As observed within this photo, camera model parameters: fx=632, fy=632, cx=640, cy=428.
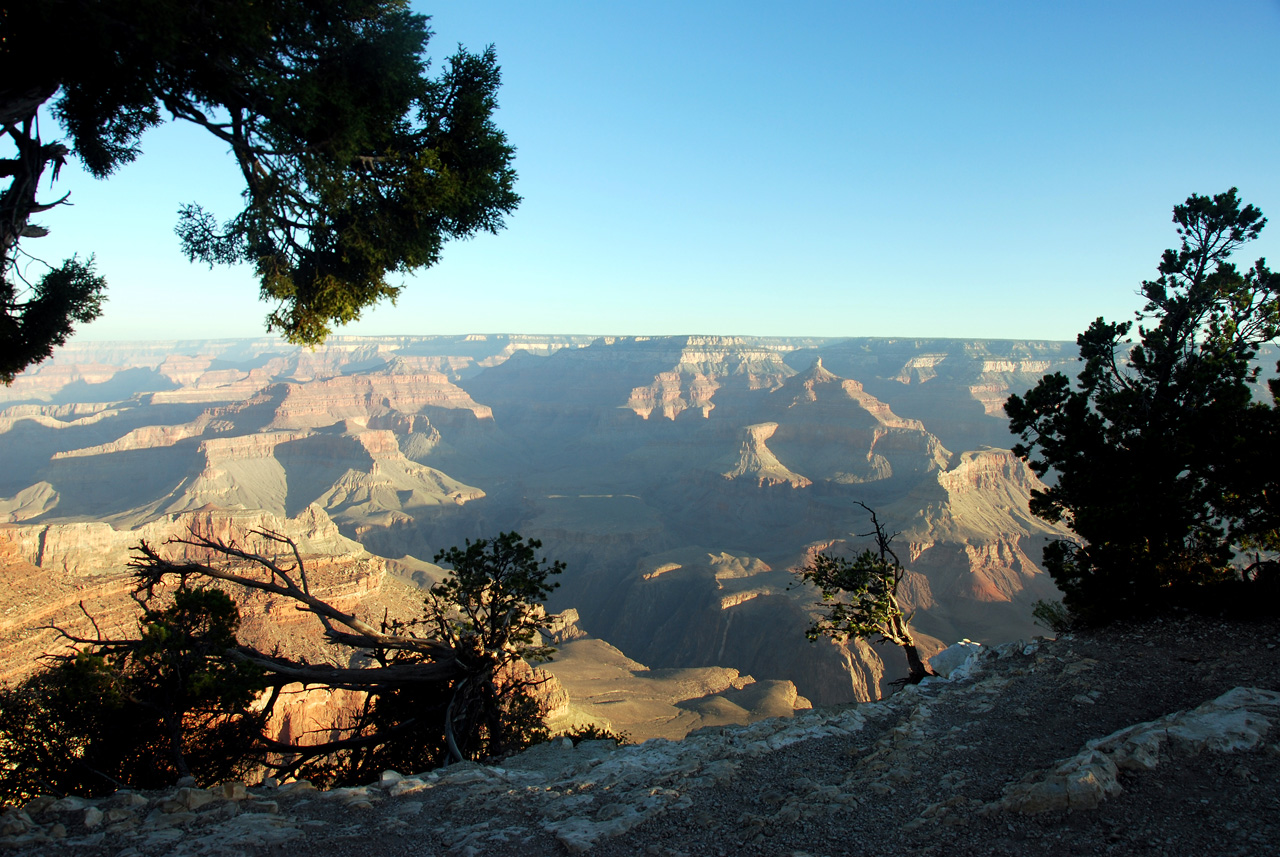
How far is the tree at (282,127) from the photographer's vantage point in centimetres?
579

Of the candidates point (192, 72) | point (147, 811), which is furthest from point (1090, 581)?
point (192, 72)

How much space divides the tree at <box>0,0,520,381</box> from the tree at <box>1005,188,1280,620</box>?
10.9 meters

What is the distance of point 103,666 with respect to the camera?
25.9ft

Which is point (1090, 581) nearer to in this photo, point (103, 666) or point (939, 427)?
point (103, 666)

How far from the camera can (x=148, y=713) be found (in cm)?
944

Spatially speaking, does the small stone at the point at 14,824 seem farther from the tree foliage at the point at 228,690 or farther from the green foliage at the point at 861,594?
the green foliage at the point at 861,594

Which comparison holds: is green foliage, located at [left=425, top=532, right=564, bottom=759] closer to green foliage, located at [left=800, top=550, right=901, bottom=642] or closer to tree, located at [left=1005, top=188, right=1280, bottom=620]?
green foliage, located at [left=800, top=550, right=901, bottom=642]

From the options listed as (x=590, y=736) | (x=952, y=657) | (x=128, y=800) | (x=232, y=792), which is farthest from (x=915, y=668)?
(x=128, y=800)

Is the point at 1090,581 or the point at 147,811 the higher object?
the point at 1090,581

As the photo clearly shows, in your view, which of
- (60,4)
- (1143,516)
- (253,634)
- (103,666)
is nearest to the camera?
(60,4)

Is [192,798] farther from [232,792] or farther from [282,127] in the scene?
[282,127]

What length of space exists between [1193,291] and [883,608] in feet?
28.3

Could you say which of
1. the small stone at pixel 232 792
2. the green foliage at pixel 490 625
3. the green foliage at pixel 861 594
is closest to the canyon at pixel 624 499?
the green foliage at pixel 861 594

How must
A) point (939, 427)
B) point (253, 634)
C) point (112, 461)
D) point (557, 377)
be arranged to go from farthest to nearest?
point (557, 377) < point (939, 427) < point (112, 461) < point (253, 634)
